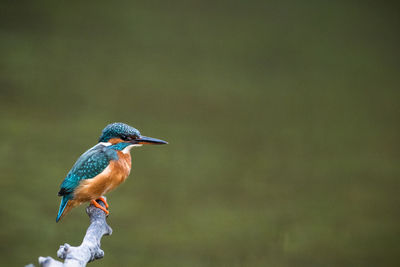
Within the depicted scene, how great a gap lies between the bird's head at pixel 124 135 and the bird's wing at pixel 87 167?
0.03 meters

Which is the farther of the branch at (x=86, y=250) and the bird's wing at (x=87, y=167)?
the bird's wing at (x=87, y=167)

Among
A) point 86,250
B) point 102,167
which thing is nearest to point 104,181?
point 102,167

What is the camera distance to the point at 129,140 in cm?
111

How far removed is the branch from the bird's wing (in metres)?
0.09

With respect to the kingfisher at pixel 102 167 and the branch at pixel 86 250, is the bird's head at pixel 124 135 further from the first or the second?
the branch at pixel 86 250

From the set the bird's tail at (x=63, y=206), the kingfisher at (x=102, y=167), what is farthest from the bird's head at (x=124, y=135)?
the bird's tail at (x=63, y=206)

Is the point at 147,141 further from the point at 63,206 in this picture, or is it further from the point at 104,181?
the point at 63,206

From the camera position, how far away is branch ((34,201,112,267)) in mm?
793

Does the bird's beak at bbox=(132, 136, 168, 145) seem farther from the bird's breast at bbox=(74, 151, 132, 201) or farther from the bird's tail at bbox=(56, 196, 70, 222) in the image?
the bird's tail at bbox=(56, 196, 70, 222)

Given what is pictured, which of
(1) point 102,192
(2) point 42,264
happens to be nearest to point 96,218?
(1) point 102,192

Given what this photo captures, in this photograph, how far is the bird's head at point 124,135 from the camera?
110cm

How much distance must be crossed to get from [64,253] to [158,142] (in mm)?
323

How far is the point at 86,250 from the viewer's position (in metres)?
0.90

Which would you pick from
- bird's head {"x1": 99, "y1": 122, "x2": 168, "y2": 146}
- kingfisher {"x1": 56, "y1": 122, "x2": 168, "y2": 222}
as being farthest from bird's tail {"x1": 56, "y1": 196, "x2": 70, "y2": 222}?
bird's head {"x1": 99, "y1": 122, "x2": 168, "y2": 146}
